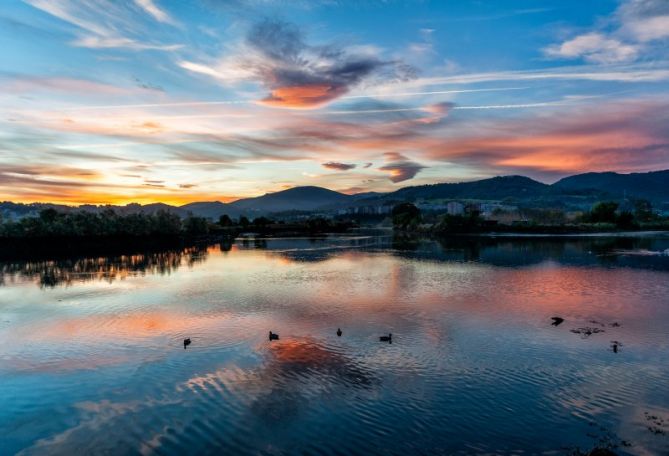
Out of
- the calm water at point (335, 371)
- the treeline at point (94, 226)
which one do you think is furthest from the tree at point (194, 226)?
the calm water at point (335, 371)

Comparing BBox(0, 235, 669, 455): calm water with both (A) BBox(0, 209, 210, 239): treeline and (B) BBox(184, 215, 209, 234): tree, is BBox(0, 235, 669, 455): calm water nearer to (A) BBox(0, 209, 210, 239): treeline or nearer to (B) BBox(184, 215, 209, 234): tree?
(A) BBox(0, 209, 210, 239): treeline

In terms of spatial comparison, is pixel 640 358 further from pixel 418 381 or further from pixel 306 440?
pixel 306 440

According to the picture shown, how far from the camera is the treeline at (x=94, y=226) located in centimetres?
10864

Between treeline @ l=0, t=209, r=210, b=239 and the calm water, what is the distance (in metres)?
65.3

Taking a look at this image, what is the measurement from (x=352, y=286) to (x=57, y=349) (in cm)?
3429

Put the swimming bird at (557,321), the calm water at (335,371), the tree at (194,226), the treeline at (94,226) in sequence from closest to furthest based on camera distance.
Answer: the calm water at (335,371) < the swimming bird at (557,321) < the treeline at (94,226) < the tree at (194,226)

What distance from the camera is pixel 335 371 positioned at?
2514 cm

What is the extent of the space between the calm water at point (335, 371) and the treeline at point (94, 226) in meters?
65.3

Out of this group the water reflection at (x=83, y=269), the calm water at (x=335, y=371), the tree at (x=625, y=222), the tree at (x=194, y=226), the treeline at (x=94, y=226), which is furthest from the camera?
the tree at (x=625, y=222)

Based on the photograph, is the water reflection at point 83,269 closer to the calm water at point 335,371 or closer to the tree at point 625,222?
the calm water at point 335,371

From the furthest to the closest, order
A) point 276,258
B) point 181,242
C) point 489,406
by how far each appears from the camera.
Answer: point 181,242 < point 276,258 < point 489,406

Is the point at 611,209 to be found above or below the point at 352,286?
above

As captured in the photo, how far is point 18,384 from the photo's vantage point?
24.2m

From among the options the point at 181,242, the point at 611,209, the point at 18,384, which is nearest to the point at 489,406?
the point at 18,384
